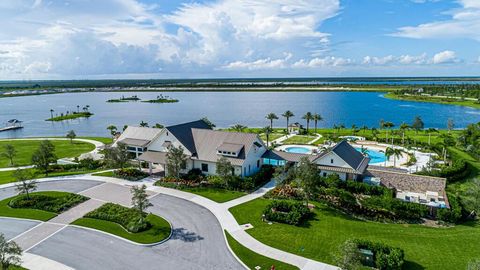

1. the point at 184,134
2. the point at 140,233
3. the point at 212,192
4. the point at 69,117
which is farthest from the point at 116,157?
the point at 69,117

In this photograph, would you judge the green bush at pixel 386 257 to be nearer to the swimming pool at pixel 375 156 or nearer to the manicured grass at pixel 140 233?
the manicured grass at pixel 140 233

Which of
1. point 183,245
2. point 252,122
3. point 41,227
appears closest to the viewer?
point 183,245

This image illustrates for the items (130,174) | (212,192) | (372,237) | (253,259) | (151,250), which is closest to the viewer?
(253,259)

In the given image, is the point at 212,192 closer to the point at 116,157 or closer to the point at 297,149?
the point at 116,157

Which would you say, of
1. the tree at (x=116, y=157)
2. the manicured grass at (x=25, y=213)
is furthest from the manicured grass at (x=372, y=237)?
the tree at (x=116, y=157)

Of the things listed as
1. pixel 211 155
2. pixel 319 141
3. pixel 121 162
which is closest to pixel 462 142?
pixel 319 141

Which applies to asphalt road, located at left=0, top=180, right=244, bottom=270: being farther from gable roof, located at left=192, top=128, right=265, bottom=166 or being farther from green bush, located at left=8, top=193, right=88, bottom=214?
gable roof, located at left=192, top=128, right=265, bottom=166

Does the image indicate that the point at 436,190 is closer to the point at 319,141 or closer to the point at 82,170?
the point at 319,141
